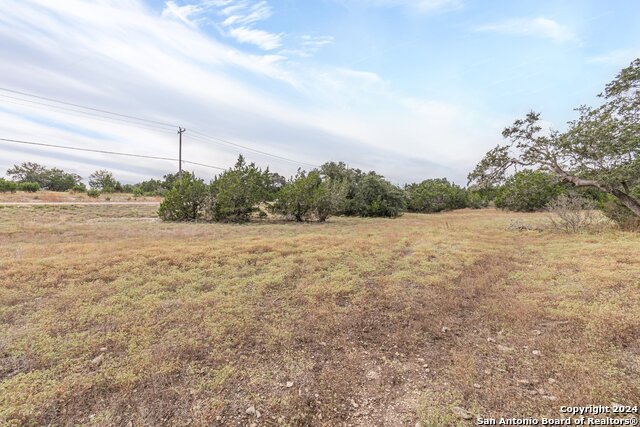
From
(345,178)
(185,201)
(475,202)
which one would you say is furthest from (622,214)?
(475,202)

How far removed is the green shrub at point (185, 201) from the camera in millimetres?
15773

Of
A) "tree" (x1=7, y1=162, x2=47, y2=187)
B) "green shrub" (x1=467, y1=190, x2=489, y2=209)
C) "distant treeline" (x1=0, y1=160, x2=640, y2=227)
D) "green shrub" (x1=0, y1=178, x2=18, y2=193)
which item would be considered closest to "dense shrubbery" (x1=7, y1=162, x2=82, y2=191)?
"tree" (x1=7, y1=162, x2=47, y2=187)

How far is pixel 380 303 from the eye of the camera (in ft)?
13.3

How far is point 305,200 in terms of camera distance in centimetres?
1677

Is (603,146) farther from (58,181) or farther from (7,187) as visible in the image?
(58,181)

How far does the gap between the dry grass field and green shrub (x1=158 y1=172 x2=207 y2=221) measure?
10082mm

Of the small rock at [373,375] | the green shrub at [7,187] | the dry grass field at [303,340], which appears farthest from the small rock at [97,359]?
the green shrub at [7,187]

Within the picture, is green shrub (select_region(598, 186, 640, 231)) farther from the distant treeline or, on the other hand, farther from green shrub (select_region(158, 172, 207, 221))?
green shrub (select_region(158, 172, 207, 221))

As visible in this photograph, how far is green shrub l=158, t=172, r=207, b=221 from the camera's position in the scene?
51.8 ft

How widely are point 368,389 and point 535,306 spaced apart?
291cm

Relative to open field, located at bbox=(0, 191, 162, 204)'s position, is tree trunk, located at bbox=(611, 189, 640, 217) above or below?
above

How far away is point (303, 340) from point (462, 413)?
5.06 feet

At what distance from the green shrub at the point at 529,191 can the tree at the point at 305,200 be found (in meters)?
8.64

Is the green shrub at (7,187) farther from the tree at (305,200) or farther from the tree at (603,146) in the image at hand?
the tree at (603,146)
